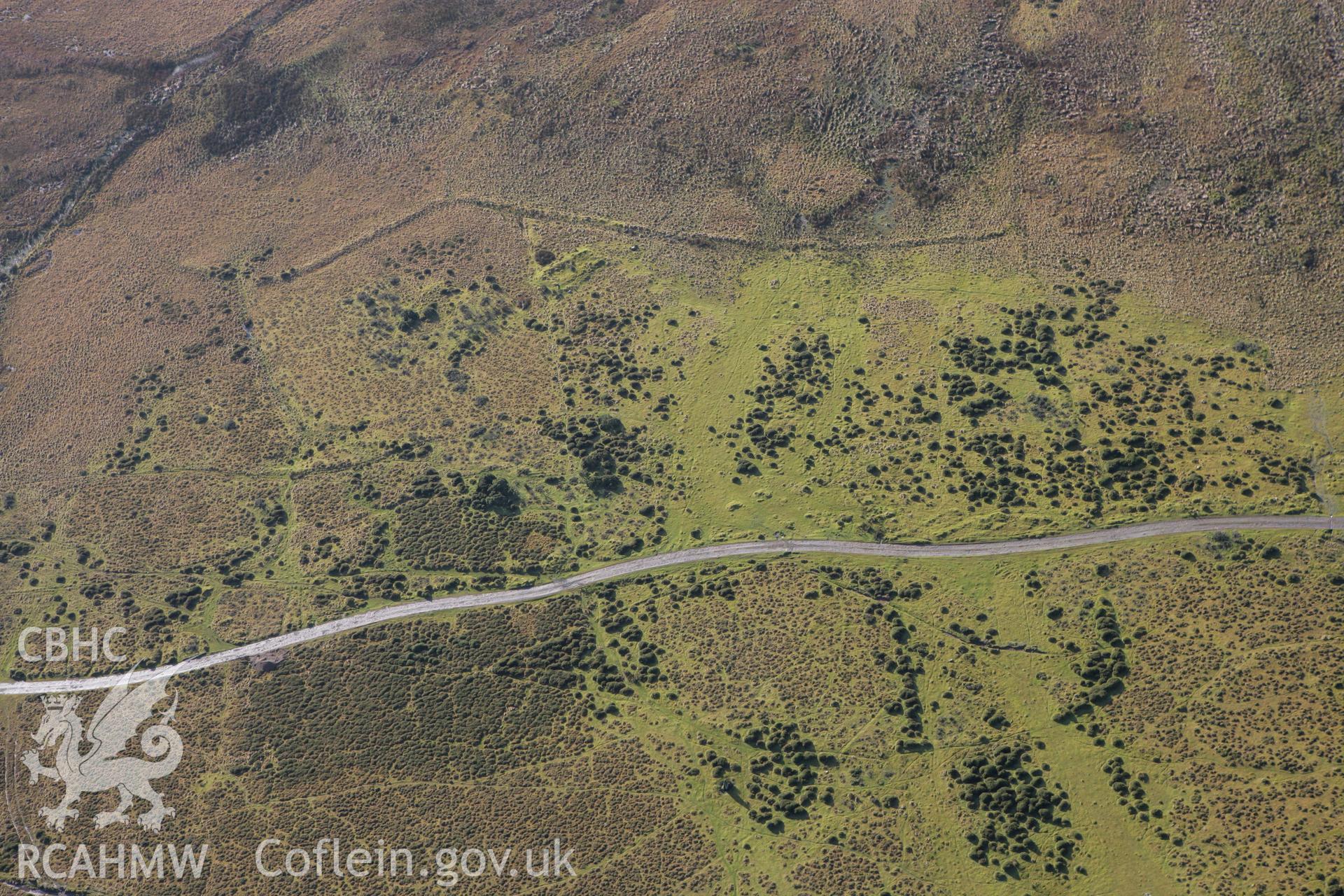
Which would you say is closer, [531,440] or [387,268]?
[531,440]

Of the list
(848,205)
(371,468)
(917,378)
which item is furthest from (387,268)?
(917,378)

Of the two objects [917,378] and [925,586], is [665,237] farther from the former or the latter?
[925,586]

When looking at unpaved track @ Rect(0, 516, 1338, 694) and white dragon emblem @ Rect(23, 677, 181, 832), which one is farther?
unpaved track @ Rect(0, 516, 1338, 694)

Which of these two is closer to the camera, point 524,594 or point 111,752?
point 111,752

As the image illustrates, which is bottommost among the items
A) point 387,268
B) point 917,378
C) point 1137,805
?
point 1137,805

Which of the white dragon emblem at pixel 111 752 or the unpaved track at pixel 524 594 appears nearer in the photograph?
the white dragon emblem at pixel 111 752

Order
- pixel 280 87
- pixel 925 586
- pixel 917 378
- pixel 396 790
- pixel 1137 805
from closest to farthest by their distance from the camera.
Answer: pixel 1137 805, pixel 396 790, pixel 925 586, pixel 917 378, pixel 280 87

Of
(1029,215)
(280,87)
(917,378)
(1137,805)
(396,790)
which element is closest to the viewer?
(1137,805)

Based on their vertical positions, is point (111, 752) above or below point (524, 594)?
below
